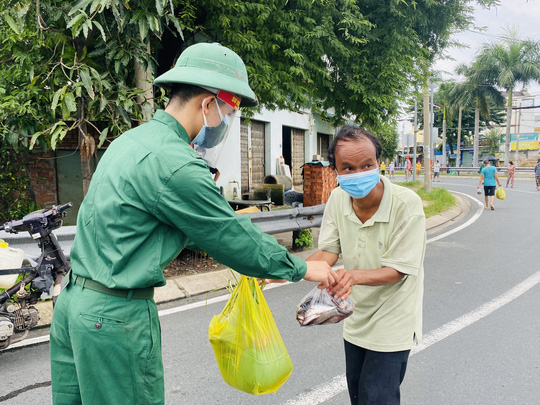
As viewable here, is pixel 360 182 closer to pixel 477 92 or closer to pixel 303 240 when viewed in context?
pixel 303 240

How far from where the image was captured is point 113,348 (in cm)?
150

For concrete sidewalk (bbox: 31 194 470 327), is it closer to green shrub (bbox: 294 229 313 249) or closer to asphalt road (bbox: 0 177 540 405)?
asphalt road (bbox: 0 177 540 405)

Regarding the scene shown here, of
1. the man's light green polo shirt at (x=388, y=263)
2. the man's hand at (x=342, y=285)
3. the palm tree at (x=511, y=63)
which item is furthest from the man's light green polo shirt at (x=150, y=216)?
the palm tree at (x=511, y=63)

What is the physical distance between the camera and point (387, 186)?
2076mm

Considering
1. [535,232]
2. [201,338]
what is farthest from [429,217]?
[201,338]

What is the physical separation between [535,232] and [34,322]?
9.60 meters

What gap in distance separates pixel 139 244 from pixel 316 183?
7.02 m

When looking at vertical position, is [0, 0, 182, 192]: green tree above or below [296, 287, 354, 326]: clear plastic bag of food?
above

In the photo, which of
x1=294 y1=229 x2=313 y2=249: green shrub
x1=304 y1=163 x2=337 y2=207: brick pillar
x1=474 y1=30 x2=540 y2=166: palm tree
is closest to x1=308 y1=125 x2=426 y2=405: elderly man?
x1=294 y1=229 x2=313 y2=249: green shrub

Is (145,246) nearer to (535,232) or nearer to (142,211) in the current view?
(142,211)

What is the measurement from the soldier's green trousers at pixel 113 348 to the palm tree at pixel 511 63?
37255mm

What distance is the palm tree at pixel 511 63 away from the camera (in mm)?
32219

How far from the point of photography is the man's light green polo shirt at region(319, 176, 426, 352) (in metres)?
1.93

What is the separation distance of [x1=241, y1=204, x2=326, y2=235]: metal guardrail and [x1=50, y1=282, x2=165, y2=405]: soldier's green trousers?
4.58 metres
